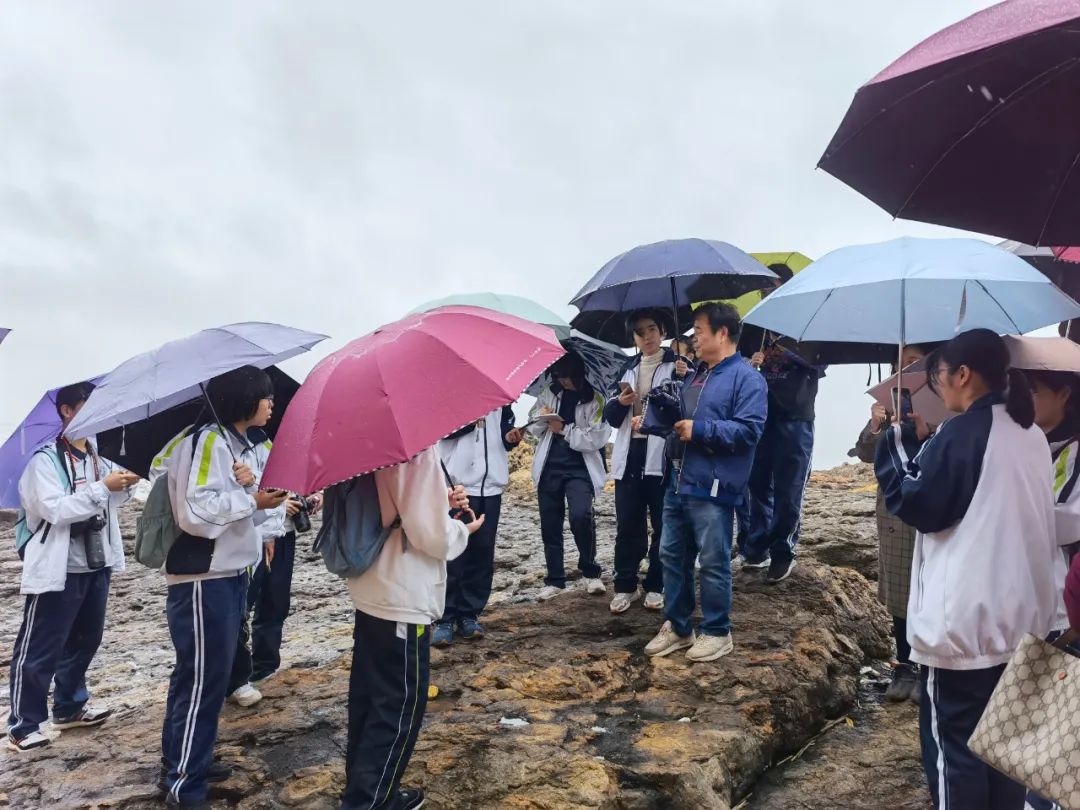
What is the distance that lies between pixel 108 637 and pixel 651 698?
18.9ft

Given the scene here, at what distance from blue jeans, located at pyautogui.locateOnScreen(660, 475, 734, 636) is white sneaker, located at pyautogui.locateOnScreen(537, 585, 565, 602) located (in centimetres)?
167

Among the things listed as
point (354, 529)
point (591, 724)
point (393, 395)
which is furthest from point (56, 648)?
point (393, 395)

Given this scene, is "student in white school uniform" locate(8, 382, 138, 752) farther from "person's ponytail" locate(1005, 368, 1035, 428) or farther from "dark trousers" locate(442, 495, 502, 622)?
"person's ponytail" locate(1005, 368, 1035, 428)

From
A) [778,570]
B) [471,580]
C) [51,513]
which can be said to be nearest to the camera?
[51,513]

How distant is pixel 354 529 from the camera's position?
10.5 feet

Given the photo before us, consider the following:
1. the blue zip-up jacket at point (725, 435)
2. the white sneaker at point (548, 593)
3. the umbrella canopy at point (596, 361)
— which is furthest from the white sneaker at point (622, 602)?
the umbrella canopy at point (596, 361)

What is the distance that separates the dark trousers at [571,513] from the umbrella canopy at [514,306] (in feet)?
3.74

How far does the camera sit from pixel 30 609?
4.86m

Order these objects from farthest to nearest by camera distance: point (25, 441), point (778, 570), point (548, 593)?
point (548, 593)
point (778, 570)
point (25, 441)

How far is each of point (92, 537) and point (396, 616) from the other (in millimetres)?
2878

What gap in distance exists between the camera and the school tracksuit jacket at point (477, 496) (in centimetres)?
546

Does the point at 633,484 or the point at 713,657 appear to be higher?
the point at 633,484

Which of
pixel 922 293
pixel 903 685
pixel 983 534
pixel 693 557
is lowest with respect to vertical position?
pixel 903 685

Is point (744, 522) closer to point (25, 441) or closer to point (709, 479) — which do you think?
point (709, 479)
